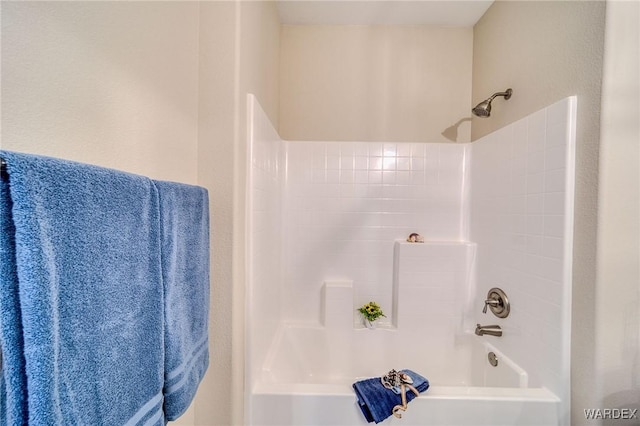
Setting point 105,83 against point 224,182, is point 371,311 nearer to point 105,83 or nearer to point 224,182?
point 224,182

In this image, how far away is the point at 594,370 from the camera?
990 mm

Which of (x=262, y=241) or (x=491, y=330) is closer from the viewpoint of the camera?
(x=262, y=241)

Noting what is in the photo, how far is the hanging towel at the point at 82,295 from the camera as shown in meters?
0.35

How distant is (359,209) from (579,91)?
126 centimetres

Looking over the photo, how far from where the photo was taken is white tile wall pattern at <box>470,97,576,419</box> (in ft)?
3.63

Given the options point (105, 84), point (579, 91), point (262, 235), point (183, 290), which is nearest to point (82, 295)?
point (183, 290)

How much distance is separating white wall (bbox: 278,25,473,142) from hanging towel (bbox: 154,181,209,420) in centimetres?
137

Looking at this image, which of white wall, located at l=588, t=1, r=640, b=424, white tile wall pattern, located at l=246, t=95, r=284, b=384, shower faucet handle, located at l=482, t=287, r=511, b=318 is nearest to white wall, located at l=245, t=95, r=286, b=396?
white tile wall pattern, located at l=246, t=95, r=284, b=384

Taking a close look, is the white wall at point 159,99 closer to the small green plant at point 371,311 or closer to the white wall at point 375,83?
the white wall at point 375,83

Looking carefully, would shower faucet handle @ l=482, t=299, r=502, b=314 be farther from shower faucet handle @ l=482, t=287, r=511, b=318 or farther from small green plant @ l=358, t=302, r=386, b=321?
small green plant @ l=358, t=302, r=386, b=321

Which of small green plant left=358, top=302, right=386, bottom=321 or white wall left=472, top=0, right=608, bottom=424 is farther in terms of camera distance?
small green plant left=358, top=302, right=386, bottom=321

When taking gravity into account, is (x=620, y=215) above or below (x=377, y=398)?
above

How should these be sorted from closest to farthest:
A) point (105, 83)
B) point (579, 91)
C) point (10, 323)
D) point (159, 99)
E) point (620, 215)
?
point (10, 323)
point (105, 83)
point (159, 99)
point (620, 215)
point (579, 91)

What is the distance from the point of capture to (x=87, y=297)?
44cm
